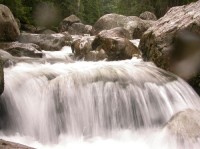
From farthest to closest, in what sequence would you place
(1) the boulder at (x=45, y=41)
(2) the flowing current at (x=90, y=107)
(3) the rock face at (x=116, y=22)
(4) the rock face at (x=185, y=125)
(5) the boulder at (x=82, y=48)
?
(3) the rock face at (x=116, y=22) → (1) the boulder at (x=45, y=41) → (5) the boulder at (x=82, y=48) → (2) the flowing current at (x=90, y=107) → (4) the rock face at (x=185, y=125)

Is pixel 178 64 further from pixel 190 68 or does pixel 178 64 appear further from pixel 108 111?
pixel 108 111

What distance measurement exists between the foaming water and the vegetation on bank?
40.2 feet

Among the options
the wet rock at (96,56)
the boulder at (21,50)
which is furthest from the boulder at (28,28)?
the wet rock at (96,56)

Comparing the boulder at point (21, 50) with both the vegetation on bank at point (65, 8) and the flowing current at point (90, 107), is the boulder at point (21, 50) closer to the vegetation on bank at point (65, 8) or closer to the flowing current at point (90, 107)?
the flowing current at point (90, 107)

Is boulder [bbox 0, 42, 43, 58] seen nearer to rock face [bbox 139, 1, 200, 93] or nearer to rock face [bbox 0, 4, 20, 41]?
rock face [bbox 0, 4, 20, 41]

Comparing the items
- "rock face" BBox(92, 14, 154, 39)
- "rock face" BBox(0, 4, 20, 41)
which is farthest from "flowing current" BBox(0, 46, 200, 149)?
"rock face" BBox(92, 14, 154, 39)

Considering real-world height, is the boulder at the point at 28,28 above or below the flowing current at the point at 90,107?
below

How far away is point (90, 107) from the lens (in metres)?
7.32

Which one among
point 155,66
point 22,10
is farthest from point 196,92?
point 22,10

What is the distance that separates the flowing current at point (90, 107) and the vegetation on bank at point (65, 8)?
12241mm

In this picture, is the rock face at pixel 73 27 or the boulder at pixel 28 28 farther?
the rock face at pixel 73 27

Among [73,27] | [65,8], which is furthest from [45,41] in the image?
[65,8]

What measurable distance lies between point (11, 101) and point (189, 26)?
4821mm

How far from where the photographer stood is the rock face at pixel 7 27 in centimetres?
1321
